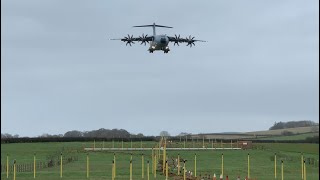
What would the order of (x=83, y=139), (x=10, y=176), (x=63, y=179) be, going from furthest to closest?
(x=83, y=139) → (x=10, y=176) → (x=63, y=179)

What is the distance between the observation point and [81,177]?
42.7 m

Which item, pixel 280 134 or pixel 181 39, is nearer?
pixel 181 39

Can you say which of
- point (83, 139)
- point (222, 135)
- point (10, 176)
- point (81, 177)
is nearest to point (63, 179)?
point (81, 177)

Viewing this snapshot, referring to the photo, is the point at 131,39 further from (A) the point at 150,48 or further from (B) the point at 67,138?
(B) the point at 67,138

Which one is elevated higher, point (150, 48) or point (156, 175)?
point (150, 48)

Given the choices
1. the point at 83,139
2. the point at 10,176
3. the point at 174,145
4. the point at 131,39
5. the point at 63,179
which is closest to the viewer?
the point at 63,179

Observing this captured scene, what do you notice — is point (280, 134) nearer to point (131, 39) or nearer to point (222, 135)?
point (222, 135)

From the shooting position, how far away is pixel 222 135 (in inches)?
5743

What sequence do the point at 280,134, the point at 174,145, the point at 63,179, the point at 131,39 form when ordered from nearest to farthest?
the point at 63,179, the point at 131,39, the point at 174,145, the point at 280,134

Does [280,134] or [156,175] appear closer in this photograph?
[156,175]

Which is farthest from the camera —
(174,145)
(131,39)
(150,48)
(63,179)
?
(174,145)

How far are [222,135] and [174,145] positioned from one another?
44035 mm

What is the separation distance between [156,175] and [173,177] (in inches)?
125

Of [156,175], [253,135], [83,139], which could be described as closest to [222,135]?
[253,135]
